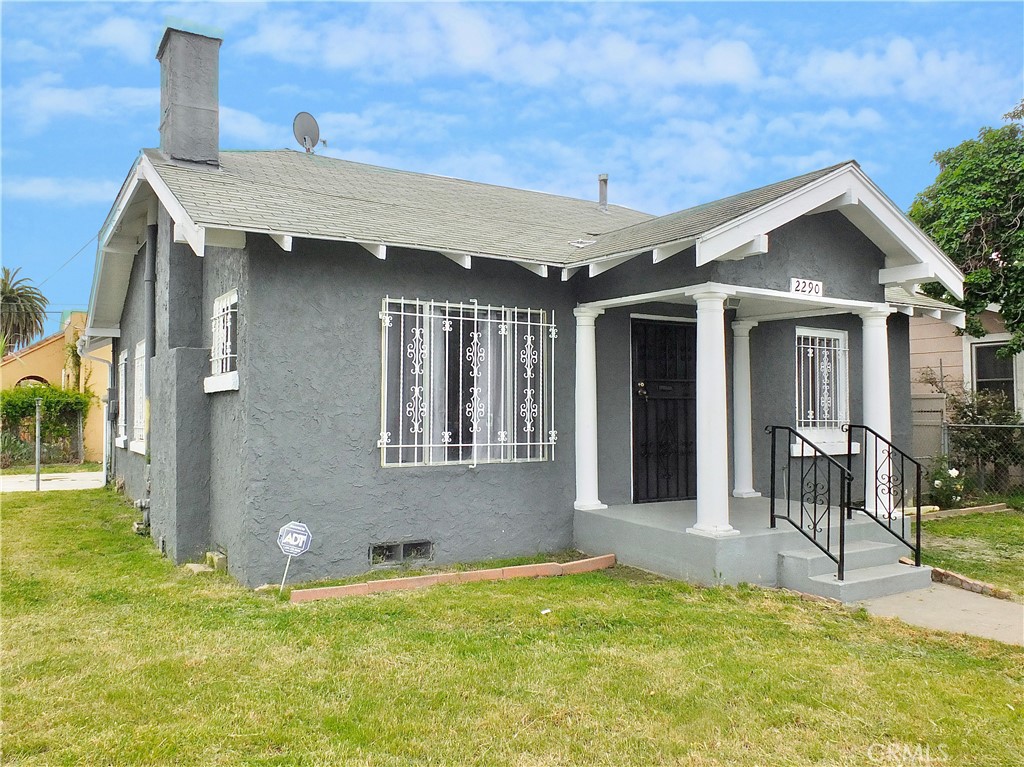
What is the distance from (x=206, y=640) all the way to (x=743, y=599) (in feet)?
13.8

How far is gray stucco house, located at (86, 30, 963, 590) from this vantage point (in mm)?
6637

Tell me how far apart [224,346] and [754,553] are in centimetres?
546

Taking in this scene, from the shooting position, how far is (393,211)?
7.90 m

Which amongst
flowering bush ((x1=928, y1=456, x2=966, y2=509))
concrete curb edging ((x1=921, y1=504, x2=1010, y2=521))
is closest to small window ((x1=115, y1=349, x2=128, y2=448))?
concrete curb edging ((x1=921, y1=504, x2=1010, y2=521))

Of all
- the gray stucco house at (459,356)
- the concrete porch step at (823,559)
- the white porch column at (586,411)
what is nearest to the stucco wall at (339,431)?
the gray stucco house at (459,356)

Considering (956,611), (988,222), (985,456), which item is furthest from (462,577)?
(988,222)

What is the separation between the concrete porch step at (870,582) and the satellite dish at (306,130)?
9077 mm

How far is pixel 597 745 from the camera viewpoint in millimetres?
3543

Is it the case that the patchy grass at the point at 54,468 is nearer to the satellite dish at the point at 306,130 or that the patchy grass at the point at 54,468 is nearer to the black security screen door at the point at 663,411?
the satellite dish at the point at 306,130

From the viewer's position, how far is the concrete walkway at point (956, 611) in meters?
5.61

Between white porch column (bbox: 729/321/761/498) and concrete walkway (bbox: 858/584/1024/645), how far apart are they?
9.25 feet

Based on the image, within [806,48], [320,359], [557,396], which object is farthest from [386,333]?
[806,48]

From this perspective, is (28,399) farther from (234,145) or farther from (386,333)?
(386,333)

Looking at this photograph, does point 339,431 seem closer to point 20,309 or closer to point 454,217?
point 454,217
